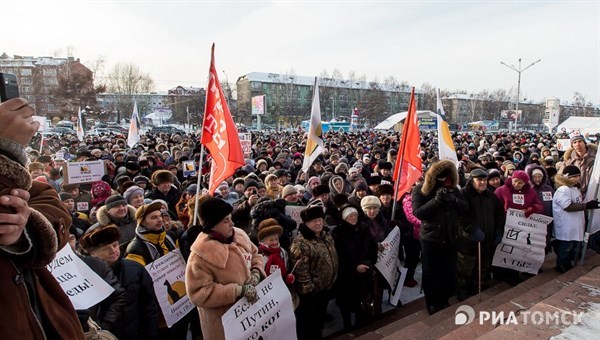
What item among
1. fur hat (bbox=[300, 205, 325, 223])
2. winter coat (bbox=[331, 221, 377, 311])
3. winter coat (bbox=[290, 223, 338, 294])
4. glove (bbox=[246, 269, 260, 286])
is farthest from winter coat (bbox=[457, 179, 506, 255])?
glove (bbox=[246, 269, 260, 286])

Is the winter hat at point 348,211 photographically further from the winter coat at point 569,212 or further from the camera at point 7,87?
the camera at point 7,87

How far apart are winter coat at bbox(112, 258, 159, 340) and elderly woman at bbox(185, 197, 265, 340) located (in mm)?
546

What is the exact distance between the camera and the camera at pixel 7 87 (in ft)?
4.50

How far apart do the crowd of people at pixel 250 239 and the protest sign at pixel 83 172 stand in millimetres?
581

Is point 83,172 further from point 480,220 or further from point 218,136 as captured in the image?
point 480,220

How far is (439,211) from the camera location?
4.54 meters

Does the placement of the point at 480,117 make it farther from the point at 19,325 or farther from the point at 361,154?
the point at 19,325

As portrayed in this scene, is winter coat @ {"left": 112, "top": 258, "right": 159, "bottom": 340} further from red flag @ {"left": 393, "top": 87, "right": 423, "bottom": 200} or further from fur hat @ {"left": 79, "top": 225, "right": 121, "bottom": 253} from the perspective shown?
red flag @ {"left": 393, "top": 87, "right": 423, "bottom": 200}

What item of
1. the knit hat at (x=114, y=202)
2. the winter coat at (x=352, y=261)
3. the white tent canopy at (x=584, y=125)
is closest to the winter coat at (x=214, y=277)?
the winter coat at (x=352, y=261)

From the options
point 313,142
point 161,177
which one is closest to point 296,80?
point 313,142

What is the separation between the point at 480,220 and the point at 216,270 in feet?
12.1

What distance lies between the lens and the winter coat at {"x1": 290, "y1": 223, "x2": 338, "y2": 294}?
12.9 feet

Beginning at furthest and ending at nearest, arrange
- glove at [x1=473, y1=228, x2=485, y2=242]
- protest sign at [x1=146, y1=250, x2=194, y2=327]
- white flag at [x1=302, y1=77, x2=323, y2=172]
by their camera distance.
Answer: white flag at [x1=302, y1=77, x2=323, y2=172]
glove at [x1=473, y1=228, x2=485, y2=242]
protest sign at [x1=146, y1=250, x2=194, y2=327]

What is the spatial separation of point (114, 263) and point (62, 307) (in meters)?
1.94
